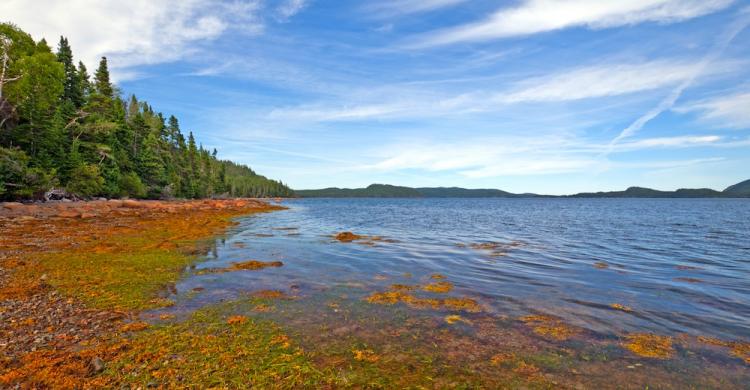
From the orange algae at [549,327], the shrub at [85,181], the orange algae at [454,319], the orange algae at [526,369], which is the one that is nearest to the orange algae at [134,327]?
the orange algae at [454,319]

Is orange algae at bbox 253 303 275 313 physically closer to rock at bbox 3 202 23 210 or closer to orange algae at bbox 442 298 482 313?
orange algae at bbox 442 298 482 313

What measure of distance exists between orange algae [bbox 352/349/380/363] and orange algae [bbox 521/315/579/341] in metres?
4.52

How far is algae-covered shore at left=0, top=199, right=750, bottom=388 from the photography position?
6.16 meters

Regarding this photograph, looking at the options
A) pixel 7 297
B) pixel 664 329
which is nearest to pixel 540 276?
pixel 664 329

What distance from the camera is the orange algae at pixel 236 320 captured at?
28.6 feet

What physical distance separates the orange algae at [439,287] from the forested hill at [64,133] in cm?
4594

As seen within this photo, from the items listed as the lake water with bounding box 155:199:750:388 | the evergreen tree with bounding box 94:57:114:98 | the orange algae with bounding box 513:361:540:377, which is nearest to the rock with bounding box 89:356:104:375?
the lake water with bounding box 155:199:750:388

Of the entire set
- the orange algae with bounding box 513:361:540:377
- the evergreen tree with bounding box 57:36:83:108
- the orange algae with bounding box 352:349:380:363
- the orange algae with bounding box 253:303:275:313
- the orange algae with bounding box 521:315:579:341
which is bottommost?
the orange algae with bounding box 253:303:275:313

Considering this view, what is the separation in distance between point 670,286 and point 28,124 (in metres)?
61.9

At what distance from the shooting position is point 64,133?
48.0 metres

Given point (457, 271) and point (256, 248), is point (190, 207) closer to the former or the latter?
point (256, 248)

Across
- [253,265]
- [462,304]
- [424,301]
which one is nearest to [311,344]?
[424,301]

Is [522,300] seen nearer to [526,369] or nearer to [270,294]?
[526,369]

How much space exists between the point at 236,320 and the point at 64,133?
57494 millimetres
